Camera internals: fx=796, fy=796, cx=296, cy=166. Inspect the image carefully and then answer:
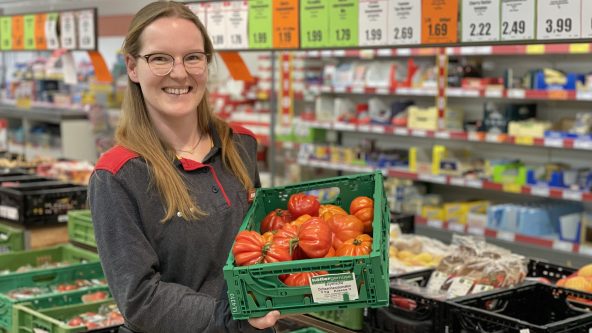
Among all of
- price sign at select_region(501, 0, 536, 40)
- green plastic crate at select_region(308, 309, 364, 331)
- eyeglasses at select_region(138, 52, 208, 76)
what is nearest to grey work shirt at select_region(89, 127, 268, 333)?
eyeglasses at select_region(138, 52, 208, 76)

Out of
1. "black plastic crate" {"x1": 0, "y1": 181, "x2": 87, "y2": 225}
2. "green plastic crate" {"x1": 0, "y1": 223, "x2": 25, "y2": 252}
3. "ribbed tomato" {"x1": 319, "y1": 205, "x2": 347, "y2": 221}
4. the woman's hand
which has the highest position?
"ribbed tomato" {"x1": 319, "y1": 205, "x2": 347, "y2": 221}

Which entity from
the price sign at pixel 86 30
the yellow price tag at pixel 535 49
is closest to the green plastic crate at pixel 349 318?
the price sign at pixel 86 30

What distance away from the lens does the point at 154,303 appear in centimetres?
203

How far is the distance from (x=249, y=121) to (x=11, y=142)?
424cm

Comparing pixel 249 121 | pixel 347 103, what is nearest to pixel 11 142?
pixel 249 121

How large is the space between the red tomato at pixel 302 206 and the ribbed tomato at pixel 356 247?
330 mm

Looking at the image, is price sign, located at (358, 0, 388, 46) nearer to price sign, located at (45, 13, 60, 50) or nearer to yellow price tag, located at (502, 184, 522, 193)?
price sign, located at (45, 13, 60, 50)

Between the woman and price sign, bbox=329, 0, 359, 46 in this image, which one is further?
price sign, bbox=329, 0, 359, 46

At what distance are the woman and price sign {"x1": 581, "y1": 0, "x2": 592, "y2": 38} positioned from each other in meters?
1.23

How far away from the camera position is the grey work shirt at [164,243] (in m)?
2.03

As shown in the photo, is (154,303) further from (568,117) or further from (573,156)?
(573,156)

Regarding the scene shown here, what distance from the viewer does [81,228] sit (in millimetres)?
4305

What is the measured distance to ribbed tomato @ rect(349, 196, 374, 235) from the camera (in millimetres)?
2213

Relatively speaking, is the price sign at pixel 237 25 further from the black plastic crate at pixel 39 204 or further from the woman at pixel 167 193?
the woman at pixel 167 193
